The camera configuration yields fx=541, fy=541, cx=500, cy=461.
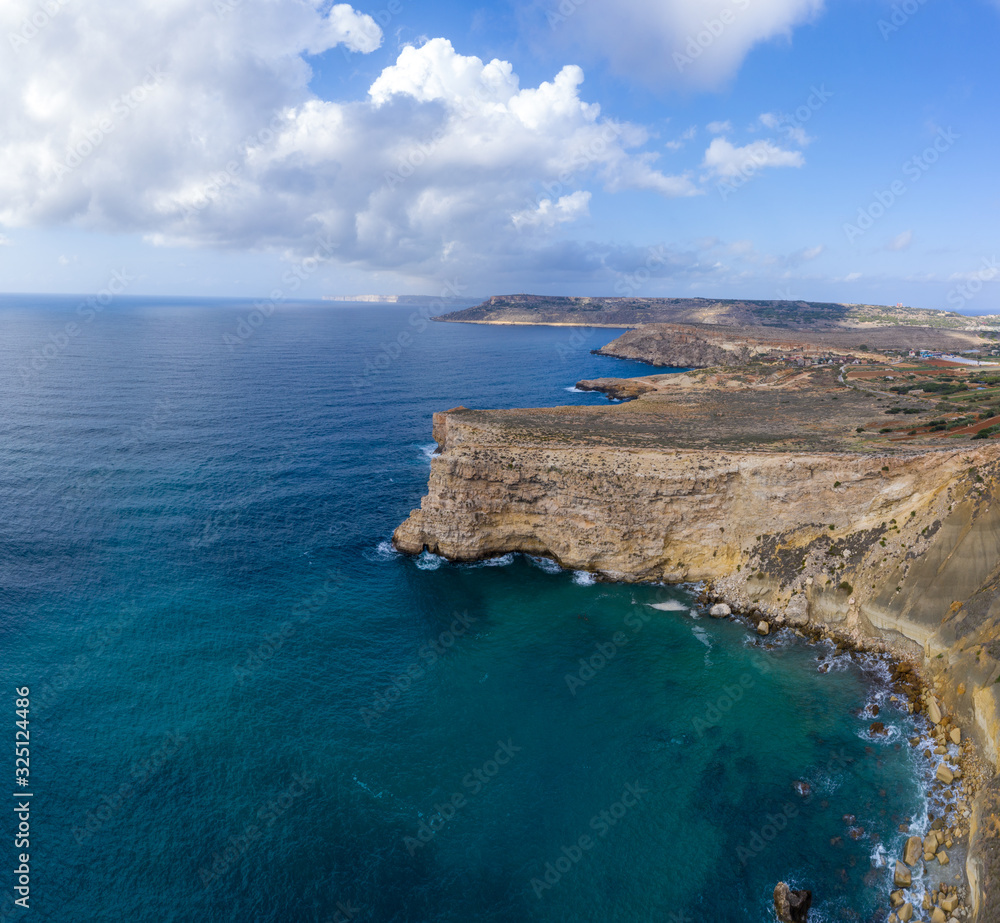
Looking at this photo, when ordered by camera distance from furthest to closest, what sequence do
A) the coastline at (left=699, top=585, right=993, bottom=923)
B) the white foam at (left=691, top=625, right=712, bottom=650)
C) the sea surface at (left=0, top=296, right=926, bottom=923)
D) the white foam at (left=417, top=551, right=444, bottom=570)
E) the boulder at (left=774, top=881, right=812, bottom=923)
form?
the white foam at (left=417, top=551, right=444, bottom=570) < the white foam at (left=691, top=625, right=712, bottom=650) < the sea surface at (left=0, top=296, right=926, bottom=923) < the coastline at (left=699, top=585, right=993, bottom=923) < the boulder at (left=774, top=881, right=812, bottom=923)

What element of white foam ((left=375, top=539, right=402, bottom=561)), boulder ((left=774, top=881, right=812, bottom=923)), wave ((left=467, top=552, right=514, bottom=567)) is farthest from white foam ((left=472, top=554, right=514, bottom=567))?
boulder ((left=774, top=881, right=812, bottom=923))

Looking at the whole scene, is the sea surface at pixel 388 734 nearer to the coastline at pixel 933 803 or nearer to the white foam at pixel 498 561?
the white foam at pixel 498 561

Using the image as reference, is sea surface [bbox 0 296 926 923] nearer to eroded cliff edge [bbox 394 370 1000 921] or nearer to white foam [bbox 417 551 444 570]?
white foam [bbox 417 551 444 570]

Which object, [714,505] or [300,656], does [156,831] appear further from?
[714,505]

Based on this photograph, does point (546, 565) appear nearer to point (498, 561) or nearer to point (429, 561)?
point (498, 561)

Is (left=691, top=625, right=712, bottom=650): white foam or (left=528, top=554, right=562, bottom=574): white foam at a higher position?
(left=528, top=554, right=562, bottom=574): white foam

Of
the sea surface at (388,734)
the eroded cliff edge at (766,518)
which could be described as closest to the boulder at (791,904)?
the sea surface at (388,734)

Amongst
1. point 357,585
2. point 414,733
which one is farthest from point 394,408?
point 414,733
